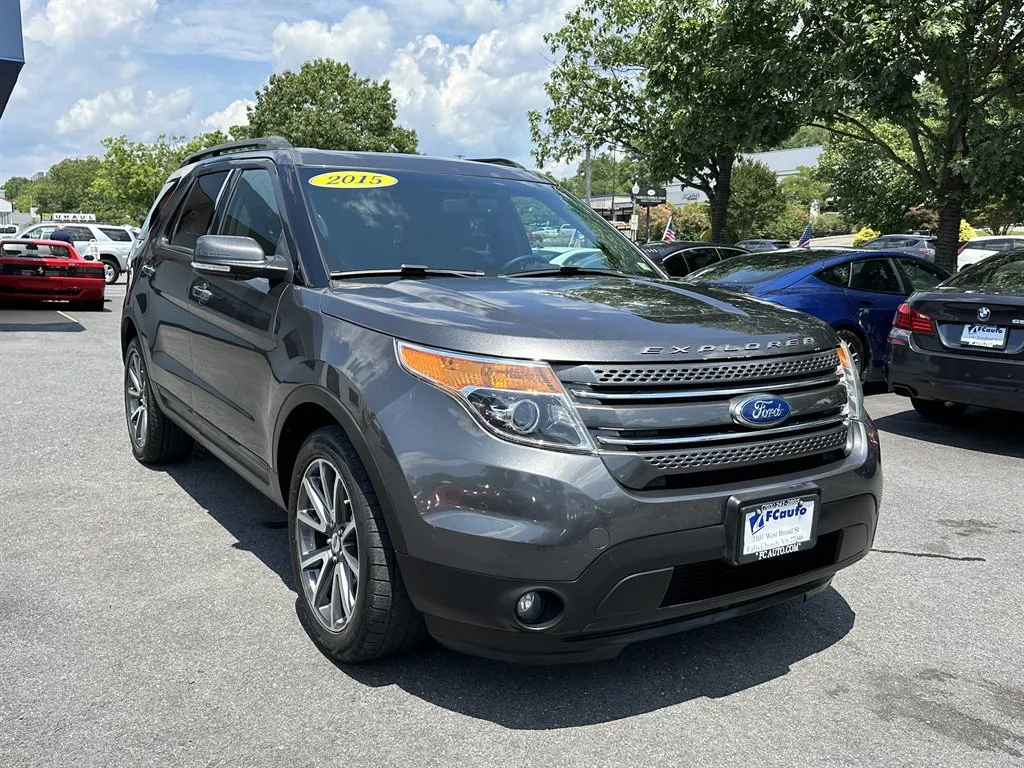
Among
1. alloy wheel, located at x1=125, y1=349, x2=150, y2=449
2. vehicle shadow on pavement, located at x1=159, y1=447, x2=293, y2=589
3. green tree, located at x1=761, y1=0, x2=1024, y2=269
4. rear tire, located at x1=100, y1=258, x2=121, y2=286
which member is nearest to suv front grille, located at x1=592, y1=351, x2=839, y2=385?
vehicle shadow on pavement, located at x1=159, y1=447, x2=293, y2=589

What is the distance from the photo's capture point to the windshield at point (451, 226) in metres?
3.81

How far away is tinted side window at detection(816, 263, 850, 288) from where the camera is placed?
9062mm

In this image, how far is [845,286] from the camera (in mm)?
9125

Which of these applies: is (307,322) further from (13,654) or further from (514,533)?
(13,654)

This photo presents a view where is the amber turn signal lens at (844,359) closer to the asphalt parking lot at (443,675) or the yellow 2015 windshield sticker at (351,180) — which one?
the asphalt parking lot at (443,675)

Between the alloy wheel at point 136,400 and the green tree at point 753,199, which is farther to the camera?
the green tree at point 753,199

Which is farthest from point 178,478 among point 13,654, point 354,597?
point 354,597

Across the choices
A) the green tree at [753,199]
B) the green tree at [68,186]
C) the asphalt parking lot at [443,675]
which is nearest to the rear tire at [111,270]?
the asphalt parking lot at [443,675]

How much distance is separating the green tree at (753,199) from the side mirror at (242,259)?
1959 inches

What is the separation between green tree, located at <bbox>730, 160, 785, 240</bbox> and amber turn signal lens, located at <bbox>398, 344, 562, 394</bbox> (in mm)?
50475

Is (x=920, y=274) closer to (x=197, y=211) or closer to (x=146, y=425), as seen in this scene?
(x=197, y=211)

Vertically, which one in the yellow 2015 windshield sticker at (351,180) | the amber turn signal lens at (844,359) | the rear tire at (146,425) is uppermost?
the yellow 2015 windshield sticker at (351,180)

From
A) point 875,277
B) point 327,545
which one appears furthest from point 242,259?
point 875,277

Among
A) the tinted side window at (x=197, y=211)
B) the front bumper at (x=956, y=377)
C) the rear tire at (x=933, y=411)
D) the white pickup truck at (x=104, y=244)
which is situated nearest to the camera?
the tinted side window at (x=197, y=211)
